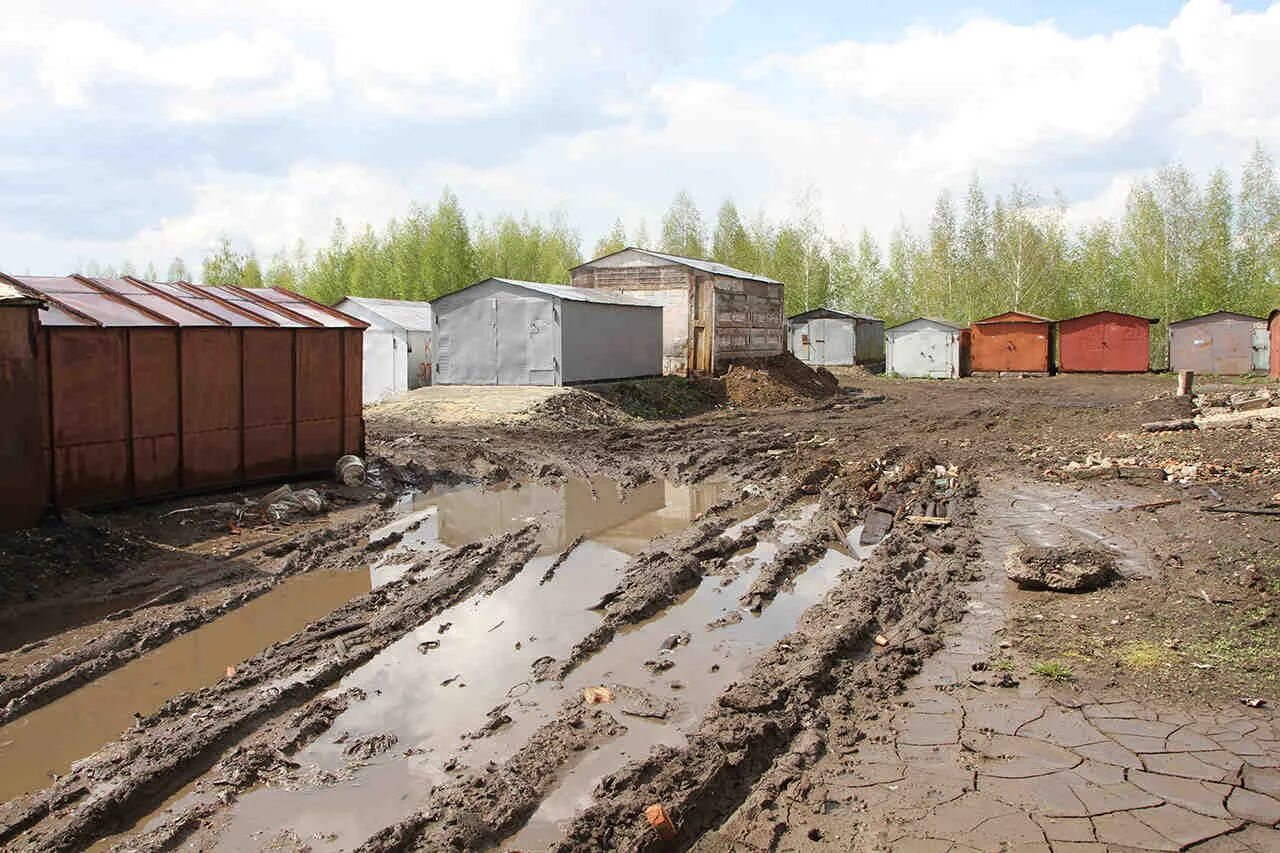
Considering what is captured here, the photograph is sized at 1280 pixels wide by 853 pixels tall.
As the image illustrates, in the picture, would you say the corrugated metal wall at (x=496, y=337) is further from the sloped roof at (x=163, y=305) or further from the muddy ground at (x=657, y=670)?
the muddy ground at (x=657, y=670)

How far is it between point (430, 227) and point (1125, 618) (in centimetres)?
5117

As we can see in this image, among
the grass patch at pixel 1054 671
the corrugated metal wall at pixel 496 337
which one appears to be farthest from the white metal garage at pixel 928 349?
the grass patch at pixel 1054 671

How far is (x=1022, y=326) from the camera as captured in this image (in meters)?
41.2

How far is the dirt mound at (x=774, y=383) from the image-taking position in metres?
28.3

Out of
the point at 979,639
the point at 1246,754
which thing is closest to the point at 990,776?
the point at 1246,754

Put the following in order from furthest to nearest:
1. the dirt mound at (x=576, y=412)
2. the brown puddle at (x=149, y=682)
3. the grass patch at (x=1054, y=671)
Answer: the dirt mound at (x=576, y=412)
the grass patch at (x=1054, y=671)
the brown puddle at (x=149, y=682)

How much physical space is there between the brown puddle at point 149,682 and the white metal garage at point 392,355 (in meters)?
17.9

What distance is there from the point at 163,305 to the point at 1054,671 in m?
12.0

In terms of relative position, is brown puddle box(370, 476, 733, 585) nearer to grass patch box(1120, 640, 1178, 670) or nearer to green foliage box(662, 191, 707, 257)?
grass patch box(1120, 640, 1178, 670)

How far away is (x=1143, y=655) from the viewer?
21.9ft

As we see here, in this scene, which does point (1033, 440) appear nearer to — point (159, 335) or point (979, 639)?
point (979, 639)

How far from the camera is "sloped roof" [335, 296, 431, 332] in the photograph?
2742 cm

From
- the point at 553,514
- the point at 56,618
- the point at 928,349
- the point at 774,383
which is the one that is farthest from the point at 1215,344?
the point at 56,618

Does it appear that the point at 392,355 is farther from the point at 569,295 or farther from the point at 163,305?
the point at 163,305
